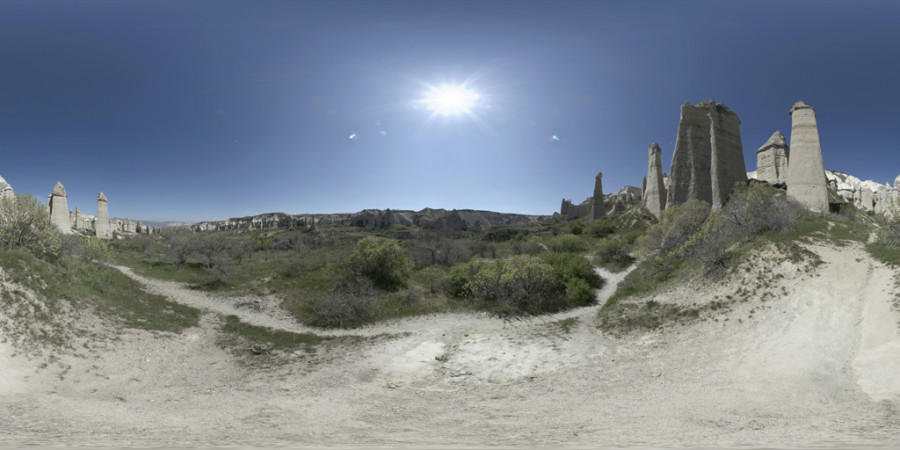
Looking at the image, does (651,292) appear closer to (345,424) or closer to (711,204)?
(345,424)

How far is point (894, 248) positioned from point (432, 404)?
17807 millimetres

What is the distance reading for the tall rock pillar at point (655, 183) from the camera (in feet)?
116

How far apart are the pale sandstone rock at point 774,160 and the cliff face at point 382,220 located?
6350 cm

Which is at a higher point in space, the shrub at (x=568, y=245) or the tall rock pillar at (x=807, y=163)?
the tall rock pillar at (x=807, y=163)

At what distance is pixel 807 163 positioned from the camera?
69.5 feet

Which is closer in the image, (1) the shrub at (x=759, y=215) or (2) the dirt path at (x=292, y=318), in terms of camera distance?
(2) the dirt path at (x=292, y=318)

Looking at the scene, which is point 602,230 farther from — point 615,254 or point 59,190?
point 59,190

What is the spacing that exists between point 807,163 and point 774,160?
42.1 feet

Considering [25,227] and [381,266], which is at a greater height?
[25,227]

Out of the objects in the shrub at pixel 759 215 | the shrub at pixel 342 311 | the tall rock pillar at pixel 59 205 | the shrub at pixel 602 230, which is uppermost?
the tall rock pillar at pixel 59 205

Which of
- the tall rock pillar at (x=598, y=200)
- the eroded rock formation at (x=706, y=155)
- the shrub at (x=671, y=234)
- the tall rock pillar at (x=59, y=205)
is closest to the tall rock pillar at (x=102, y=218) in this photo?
the tall rock pillar at (x=59, y=205)

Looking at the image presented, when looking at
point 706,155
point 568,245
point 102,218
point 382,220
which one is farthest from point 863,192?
point 382,220

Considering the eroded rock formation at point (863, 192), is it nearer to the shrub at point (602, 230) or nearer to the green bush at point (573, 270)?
the green bush at point (573, 270)

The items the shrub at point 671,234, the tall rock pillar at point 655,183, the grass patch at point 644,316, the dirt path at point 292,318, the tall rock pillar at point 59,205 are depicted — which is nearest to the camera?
the grass patch at point 644,316
